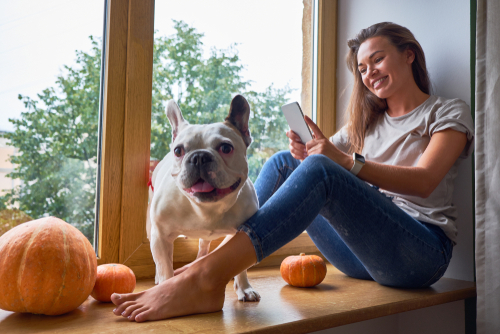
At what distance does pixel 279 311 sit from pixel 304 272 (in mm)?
326

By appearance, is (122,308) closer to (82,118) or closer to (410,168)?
(82,118)

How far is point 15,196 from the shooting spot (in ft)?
4.46

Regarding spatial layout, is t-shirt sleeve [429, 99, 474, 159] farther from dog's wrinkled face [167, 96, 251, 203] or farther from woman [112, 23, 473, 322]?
dog's wrinkled face [167, 96, 251, 203]

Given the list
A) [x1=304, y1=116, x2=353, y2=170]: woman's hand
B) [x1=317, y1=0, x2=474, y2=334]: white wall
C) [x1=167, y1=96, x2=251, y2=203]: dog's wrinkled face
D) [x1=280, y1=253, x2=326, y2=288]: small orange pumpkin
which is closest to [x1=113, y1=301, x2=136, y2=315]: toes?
[x1=167, y1=96, x2=251, y2=203]: dog's wrinkled face

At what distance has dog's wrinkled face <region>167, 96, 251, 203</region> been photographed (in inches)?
40.4

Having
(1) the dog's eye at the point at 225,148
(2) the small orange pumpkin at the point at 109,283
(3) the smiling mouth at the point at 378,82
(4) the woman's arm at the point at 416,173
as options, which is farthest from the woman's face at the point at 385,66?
(2) the small orange pumpkin at the point at 109,283

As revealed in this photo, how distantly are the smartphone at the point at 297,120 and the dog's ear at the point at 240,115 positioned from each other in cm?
26

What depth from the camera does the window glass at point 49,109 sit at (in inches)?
53.3

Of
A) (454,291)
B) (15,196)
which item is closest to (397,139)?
(454,291)

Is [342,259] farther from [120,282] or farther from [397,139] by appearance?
[120,282]

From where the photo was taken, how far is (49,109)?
56.1 inches

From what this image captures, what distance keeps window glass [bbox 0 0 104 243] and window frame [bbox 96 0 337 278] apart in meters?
0.05

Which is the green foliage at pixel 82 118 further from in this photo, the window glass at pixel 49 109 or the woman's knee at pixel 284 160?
the woman's knee at pixel 284 160

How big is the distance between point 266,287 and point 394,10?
1.47 meters
